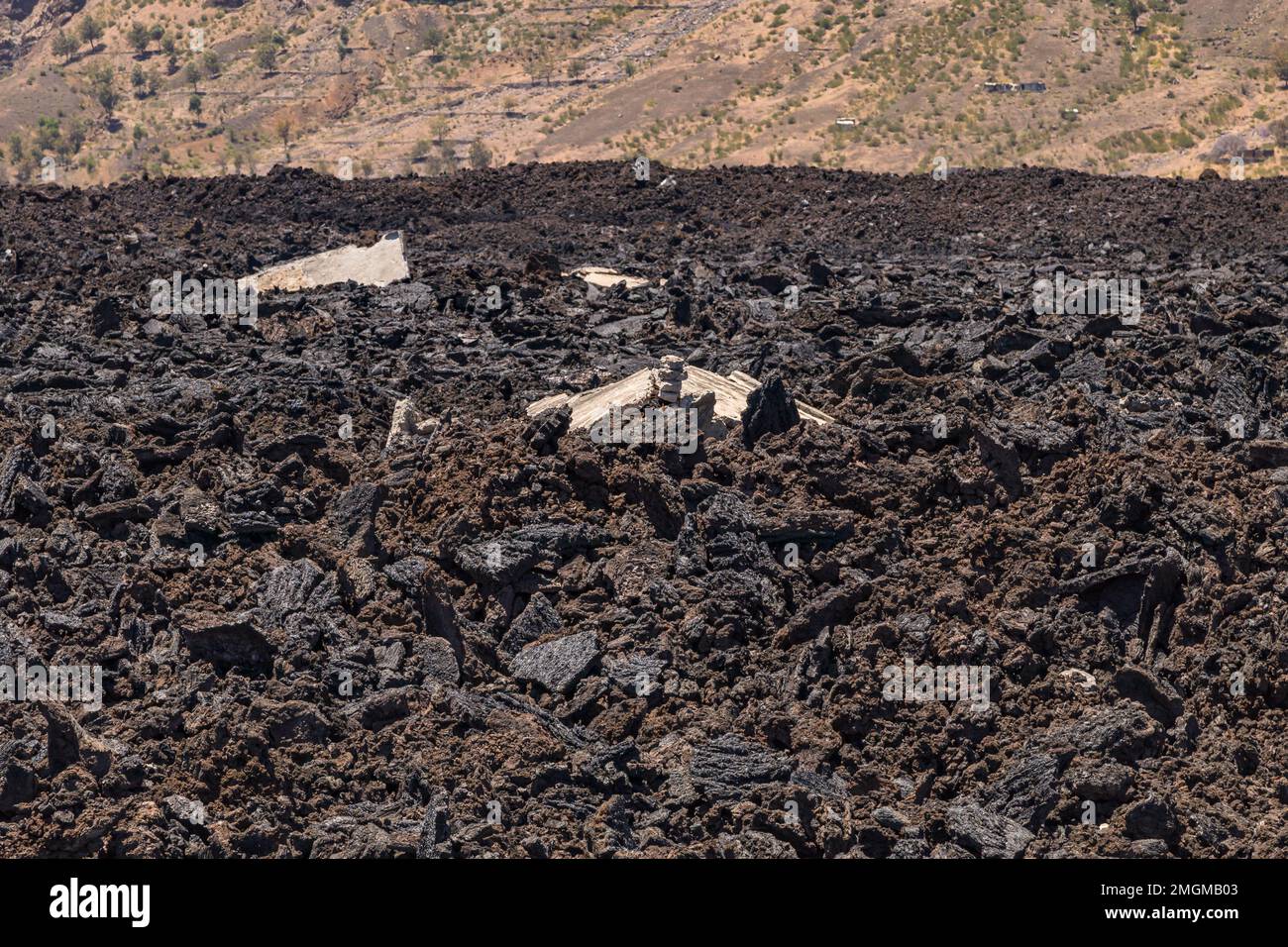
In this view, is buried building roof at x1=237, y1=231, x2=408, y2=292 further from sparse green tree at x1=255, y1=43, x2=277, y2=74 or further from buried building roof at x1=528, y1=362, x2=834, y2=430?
sparse green tree at x1=255, y1=43, x2=277, y2=74

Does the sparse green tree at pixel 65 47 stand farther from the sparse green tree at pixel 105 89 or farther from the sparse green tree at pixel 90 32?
the sparse green tree at pixel 105 89

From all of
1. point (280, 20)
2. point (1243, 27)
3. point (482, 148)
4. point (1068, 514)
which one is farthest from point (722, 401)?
point (280, 20)

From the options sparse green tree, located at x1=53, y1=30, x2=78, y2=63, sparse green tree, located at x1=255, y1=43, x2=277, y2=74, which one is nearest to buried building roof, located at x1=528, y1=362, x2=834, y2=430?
sparse green tree, located at x1=255, y1=43, x2=277, y2=74

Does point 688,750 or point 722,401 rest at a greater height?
point 722,401

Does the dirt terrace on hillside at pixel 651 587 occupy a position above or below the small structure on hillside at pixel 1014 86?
below

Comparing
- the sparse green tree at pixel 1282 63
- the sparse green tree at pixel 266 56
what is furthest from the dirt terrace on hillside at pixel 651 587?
the sparse green tree at pixel 266 56
